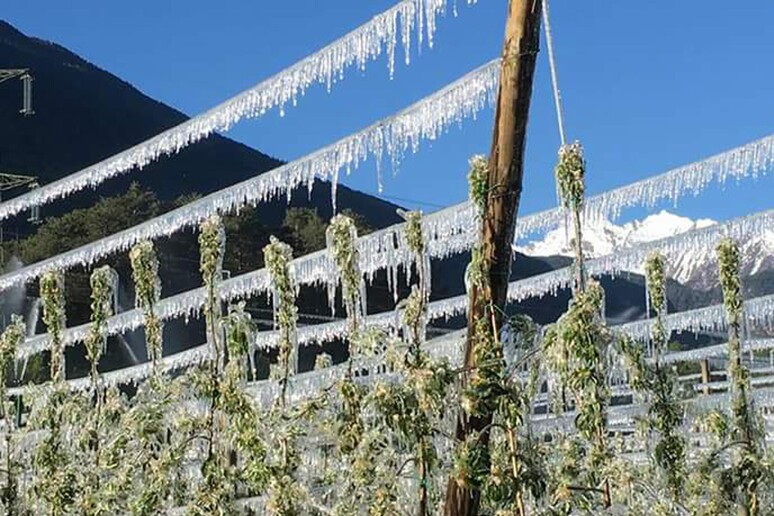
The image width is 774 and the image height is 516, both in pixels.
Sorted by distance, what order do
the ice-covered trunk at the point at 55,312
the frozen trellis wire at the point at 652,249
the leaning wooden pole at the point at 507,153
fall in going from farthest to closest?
the frozen trellis wire at the point at 652,249 < the ice-covered trunk at the point at 55,312 < the leaning wooden pole at the point at 507,153

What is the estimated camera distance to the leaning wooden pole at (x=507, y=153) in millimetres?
1825

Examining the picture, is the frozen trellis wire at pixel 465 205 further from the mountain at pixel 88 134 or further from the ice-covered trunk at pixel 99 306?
the mountain at pixel 88 134

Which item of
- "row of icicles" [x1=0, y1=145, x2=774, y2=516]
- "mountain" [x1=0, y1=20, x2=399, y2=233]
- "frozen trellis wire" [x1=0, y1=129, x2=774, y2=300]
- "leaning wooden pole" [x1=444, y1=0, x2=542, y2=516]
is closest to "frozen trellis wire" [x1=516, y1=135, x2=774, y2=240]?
"frozen trellis wire" [x1=0, y1=129, x2=774, y2=300]

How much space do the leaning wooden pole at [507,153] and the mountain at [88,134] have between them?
1886 cm

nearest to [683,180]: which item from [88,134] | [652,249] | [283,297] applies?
[652,249]

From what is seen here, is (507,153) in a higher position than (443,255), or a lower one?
lower

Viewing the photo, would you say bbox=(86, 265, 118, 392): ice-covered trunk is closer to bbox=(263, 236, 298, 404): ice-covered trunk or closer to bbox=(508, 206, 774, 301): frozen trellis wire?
bbox=(263, 236, 298, 404): ice-covered trunk

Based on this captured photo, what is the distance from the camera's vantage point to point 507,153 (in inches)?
72.5

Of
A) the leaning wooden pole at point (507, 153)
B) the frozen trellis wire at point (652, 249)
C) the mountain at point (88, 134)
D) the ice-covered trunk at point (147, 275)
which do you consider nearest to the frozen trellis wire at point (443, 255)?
the frozen trellis wire at point (652, 249)

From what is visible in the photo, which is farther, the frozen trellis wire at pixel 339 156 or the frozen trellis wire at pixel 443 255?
the frozen trellis wire at pixel 443 255

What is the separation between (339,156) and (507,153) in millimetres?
2163

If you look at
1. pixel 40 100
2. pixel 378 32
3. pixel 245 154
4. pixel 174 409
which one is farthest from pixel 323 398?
pixel 40 100

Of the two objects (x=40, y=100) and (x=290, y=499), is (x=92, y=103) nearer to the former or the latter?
(x=40, y=100)

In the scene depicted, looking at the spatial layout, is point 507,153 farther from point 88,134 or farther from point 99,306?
point 88,134
